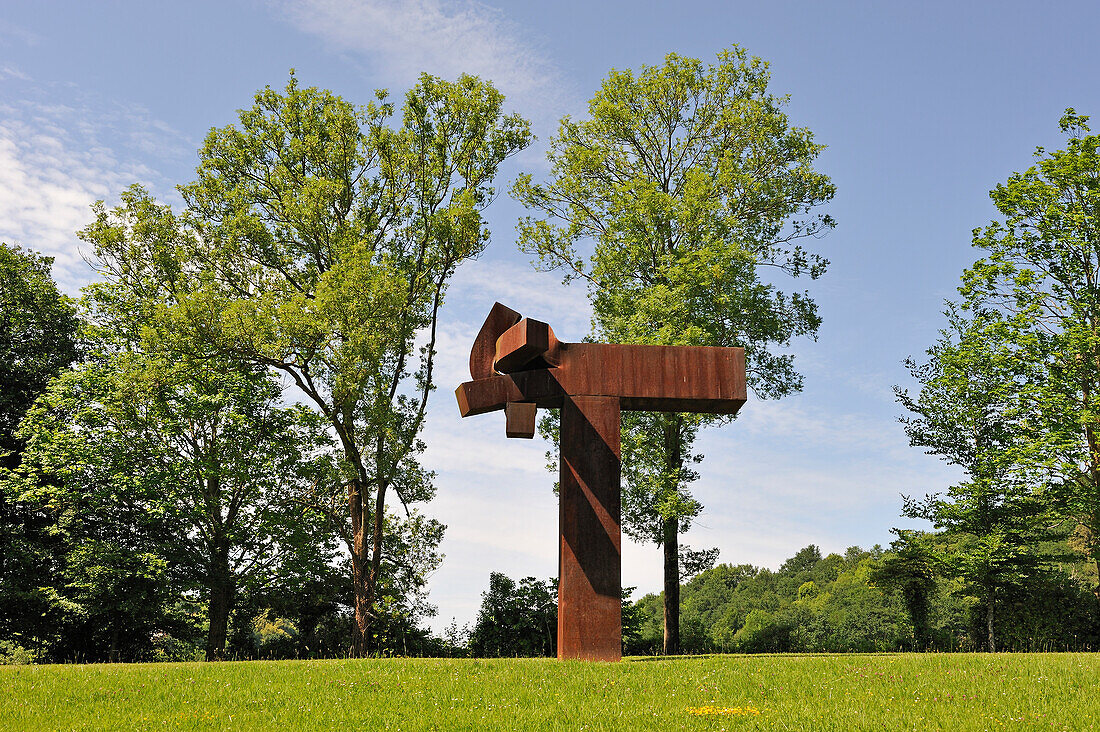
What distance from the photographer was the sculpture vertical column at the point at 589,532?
35.2 ft

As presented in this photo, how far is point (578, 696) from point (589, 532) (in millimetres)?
3148

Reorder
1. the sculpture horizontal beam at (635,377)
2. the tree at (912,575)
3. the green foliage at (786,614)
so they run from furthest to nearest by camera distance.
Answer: the green foliage at (786,614), the tree at (912,575), the sculpture horizontal beam at (635,377)

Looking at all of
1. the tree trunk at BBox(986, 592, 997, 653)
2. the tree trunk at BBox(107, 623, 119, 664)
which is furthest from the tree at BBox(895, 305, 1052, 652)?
the tree trunk at BBox(107, 623, 119, 664)

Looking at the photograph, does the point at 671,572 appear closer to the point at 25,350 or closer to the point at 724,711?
the point at 724,711

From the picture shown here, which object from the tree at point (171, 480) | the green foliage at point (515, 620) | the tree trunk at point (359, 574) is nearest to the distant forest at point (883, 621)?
the green foliage at point (515, 620)

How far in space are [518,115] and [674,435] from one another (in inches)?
398

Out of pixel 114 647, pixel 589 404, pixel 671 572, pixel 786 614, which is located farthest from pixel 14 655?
pixel 786 614

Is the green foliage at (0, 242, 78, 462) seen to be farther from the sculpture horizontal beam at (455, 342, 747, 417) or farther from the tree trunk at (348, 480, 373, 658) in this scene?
the sculpture horizontal beam at (455, 342, 747, 417)

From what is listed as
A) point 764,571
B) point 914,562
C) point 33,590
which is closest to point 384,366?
point 33,590

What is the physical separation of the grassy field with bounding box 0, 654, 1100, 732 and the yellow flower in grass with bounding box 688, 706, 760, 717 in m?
0.02

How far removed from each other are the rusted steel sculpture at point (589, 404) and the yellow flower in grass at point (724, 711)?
3594mm

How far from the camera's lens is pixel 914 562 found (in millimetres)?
22797

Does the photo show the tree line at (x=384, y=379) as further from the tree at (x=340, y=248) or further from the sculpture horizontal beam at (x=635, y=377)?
the sculpture horizontal beam at (x=635, y=377)

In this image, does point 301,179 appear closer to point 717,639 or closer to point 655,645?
point 655,645
